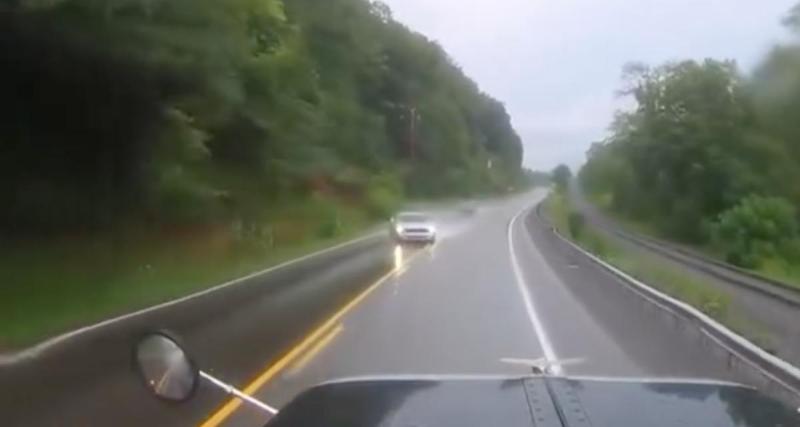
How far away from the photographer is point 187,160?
3394cm

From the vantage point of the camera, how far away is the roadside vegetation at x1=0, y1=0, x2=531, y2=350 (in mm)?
22891

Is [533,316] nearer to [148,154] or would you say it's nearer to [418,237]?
[148,154]

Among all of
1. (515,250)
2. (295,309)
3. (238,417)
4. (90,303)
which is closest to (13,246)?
(90,303)

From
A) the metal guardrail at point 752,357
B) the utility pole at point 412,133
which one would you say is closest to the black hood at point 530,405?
the metal guardrail at point 752,357

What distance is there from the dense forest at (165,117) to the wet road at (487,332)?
15.4ft

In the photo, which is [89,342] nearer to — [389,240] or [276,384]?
[276,384]

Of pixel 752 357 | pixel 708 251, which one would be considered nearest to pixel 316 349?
pixel 752 357

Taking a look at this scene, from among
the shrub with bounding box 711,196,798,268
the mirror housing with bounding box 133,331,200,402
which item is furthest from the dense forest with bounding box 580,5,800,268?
the mirror housing with bounding box 133,331,200,402

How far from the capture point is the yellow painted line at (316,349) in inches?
779

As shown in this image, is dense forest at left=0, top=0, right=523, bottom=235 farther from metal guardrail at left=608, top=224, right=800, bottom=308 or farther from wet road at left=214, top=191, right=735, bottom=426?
metal guardrail at left=608, top=224, right=800, bottom=308

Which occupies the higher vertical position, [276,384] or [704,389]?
[704,389]

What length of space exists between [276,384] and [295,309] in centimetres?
818

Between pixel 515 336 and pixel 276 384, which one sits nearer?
pixel 276 384

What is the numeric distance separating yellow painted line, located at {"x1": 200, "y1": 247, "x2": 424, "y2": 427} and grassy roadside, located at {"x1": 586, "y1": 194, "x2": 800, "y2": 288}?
74.7 feet
